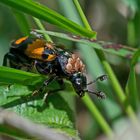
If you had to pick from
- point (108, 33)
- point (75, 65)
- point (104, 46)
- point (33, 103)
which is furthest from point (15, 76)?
point (108, 33)

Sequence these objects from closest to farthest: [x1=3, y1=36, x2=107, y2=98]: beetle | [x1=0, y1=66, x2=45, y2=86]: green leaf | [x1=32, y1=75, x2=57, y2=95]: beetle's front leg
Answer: [x1=0, y1=66, x2=45, y2=86]: green leaf < [x1=32, y1=75, x2=57, y2=95]: beetle's front leg < [x1=3, y1=36, x2=107, y2=98]: beetle

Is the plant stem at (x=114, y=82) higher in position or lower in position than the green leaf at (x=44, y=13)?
lower

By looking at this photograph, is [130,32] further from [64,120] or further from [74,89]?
[64,120]

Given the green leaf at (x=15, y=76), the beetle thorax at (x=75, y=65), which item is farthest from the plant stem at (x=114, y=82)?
the green leaf at (x=15, y=76)

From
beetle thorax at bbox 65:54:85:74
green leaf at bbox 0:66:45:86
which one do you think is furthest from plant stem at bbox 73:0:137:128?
green leaf at bbox 0:66:45:86

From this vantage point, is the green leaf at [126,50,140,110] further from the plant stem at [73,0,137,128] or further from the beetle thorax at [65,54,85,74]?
the beetle thorax at [65,54,85,74]

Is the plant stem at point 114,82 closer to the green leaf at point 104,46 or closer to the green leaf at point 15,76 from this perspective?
the green leaf at point 104,46

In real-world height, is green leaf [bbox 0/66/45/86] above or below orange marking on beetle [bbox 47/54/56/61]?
below
